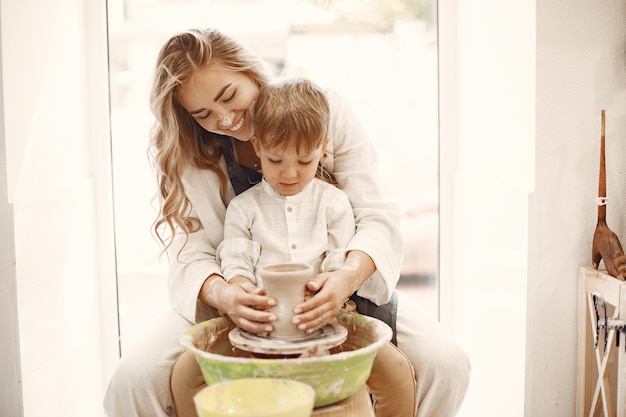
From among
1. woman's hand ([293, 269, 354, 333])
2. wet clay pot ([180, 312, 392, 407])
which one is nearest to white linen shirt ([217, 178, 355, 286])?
woman's hand ([293, 269, 354, 333])

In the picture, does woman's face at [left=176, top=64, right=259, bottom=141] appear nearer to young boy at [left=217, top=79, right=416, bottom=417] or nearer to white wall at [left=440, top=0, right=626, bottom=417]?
young boy at [left=217, top=79, right=416, bottom=417]

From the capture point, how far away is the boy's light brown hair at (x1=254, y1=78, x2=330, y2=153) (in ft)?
4.82

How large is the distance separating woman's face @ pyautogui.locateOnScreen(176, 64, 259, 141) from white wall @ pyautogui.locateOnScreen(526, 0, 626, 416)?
0.71m

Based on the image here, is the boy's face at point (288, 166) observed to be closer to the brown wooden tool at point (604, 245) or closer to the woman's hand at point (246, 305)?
the woman's hand at point (246, 305)

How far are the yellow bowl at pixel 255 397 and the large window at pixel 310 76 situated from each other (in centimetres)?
143

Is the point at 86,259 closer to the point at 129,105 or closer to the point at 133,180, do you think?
the point at 133,180

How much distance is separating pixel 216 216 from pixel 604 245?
0.93 metres

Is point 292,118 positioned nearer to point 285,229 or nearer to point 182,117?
point 285,229

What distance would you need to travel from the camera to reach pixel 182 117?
1.77 meters

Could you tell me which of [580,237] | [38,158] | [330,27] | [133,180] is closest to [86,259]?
[133,180]

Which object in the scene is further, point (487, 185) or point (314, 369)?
point (487, 185)

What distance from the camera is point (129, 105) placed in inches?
97.7

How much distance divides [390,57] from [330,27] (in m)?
0.24

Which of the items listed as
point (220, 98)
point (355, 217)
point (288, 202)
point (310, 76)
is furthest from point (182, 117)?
point (310, 76)
